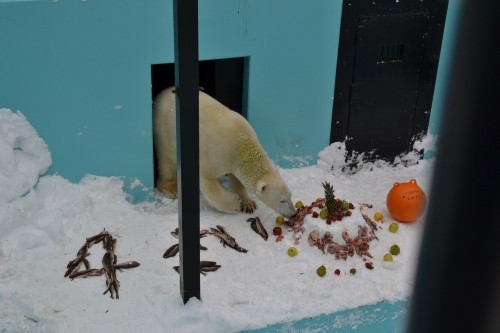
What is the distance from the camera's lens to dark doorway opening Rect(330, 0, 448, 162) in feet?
14.1

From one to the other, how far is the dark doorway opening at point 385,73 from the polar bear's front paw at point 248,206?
2.74 ft

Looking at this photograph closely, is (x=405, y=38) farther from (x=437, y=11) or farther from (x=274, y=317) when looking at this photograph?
(x=274, y=317)

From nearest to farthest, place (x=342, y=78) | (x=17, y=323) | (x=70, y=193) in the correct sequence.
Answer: (x=17, y=323), (x=70, y=193), (x=342, y=78)

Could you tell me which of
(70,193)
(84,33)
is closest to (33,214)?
(70,193)

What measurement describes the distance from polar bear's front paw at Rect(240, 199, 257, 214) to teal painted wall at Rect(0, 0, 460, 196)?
1.52 feet

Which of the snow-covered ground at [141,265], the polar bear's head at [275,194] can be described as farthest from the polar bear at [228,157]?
the snow-covered ground at [141,265]

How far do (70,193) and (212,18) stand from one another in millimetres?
1360

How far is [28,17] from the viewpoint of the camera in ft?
11.3

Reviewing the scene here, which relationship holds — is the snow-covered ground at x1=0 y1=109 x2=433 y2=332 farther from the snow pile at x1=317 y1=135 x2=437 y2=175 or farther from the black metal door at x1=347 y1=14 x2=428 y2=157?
the black metal door at x1=347 y1=14 x2=428 y2=157

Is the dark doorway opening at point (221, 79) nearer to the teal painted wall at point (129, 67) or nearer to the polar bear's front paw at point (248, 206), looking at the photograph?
the teal painted wall at point (129, 67)

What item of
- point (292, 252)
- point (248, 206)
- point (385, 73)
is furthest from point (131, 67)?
point (385, 73)

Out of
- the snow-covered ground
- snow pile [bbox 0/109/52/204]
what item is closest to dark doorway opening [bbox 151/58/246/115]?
the snow-covered ground

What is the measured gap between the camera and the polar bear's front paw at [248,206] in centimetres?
413

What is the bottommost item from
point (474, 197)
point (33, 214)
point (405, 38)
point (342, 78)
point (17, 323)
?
point (17, 323)
